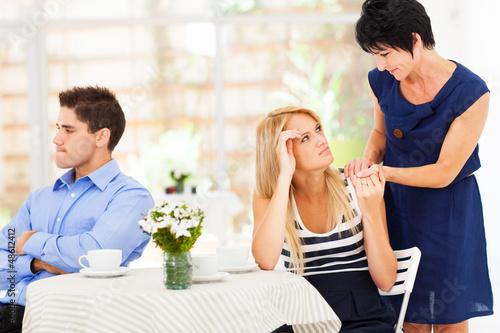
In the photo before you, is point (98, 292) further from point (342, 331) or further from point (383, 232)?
point (383, 232)

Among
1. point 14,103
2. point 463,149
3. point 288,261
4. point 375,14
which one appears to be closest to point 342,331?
point 288,261

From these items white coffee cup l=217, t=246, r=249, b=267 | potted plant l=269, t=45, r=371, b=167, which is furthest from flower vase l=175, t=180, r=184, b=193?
white coffee cup l=217, t=246, r=249, b=267

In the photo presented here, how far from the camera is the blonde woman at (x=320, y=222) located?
6.61ft

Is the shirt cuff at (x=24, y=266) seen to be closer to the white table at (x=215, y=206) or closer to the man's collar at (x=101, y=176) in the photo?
the man's collar at (x=101, y=176)

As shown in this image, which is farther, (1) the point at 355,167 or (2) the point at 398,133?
(2) the point at 398,133

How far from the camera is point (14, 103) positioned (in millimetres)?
7219

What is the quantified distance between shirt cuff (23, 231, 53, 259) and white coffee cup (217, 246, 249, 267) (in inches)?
27.6

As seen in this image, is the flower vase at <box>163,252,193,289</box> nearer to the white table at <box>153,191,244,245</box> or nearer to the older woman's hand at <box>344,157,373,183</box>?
the older woman's hand at <box>344,157,373,183</box>

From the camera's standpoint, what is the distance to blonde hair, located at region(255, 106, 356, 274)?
2139mm

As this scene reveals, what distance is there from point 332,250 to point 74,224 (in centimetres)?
99

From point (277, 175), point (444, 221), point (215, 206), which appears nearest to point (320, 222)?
point (277, 175)

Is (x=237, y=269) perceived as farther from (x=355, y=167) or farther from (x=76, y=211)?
(x=76, y=211)

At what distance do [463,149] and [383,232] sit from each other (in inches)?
15.8

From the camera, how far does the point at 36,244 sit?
2.19m
